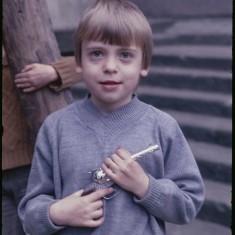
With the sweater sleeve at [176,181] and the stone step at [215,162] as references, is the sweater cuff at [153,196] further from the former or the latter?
the stone step at [215,162]

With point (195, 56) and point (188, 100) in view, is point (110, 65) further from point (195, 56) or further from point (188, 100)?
point (195, 56)

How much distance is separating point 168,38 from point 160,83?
0.53 m

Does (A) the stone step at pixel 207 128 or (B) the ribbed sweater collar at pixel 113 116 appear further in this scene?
(A) the stone step at pixel 207 128

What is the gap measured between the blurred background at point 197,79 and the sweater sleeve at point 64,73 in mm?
1197

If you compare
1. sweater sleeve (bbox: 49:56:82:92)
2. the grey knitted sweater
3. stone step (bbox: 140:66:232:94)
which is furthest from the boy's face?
stone step (bbox: 140:66:232:94)

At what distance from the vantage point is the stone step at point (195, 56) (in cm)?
395

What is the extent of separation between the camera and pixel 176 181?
173cm

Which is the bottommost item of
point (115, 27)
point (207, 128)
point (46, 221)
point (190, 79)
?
point (207, 128)

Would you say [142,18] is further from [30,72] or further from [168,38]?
[168,38]

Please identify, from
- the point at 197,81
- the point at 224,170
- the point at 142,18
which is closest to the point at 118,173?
the point at 142,18

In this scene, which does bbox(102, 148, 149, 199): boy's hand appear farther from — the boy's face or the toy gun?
the boy's face

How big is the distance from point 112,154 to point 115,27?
40 centimetres

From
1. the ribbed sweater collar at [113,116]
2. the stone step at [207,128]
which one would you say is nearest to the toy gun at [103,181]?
the ribbed sweater collar at [113,116]

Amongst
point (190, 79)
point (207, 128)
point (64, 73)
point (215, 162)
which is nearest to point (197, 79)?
point (190, 79)
